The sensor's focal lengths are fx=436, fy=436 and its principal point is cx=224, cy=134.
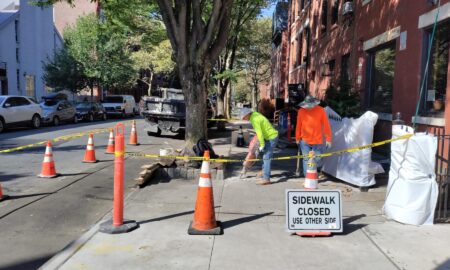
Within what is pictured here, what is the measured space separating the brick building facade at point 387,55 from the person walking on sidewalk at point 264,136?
288 centimetres

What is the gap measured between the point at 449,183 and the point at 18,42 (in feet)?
114

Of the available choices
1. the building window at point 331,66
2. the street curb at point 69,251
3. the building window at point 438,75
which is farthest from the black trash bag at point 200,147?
the building window at point 331,66

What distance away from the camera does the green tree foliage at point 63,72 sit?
34906 millimetres

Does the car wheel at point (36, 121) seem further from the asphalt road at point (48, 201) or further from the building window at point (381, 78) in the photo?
the building window at point (381, 78)

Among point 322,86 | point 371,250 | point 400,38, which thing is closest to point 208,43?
point 400,38

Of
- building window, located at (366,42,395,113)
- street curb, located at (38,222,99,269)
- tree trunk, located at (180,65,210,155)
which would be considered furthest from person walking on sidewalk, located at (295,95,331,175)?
street curb, located at (38,222,99,269)

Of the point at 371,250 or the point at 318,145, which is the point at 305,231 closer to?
the point at 371,250

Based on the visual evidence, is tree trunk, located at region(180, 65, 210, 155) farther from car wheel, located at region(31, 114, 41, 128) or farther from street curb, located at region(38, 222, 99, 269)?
car wheel, located at region(31, 114, 41, 128)

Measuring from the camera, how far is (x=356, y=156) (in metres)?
7.61

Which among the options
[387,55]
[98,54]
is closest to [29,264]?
[387,55]

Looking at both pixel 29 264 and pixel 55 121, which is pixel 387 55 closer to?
pixel 29 264

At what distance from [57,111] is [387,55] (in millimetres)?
18481

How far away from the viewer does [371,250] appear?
15.6 feet

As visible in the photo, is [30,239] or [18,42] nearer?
[30,239]
